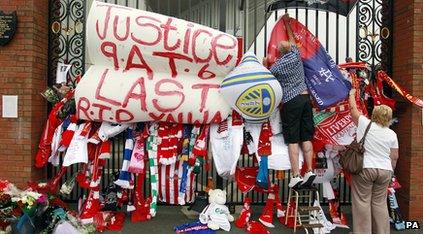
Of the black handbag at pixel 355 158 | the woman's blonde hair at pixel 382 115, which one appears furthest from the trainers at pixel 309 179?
the woman's blonde hair at pixel 382 115

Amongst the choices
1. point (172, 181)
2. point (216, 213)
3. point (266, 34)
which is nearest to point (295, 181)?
point (216, 213)

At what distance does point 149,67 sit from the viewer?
18.9ft

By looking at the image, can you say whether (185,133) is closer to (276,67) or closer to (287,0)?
(276,67)

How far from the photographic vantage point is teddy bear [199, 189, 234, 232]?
5668 millimetres

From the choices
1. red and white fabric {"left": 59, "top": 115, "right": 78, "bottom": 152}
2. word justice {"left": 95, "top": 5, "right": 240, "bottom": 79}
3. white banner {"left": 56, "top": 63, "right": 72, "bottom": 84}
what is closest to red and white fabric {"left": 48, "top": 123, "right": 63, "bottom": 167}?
red and white fabric {"left": 59, "top": 115, "right": 78, "bottom": 152}

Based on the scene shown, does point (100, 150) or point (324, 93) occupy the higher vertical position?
point (324, 93)

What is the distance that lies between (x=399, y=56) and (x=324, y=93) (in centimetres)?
140

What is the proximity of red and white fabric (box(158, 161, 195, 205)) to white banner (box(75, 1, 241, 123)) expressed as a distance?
660mm

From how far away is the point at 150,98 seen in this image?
18.5ft

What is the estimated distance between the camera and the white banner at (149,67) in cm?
561

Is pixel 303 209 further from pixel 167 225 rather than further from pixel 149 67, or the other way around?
pixel 149 67

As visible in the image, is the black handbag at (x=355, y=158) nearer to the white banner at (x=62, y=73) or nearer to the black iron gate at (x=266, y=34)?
the black iron gate at (x=266, y=34)

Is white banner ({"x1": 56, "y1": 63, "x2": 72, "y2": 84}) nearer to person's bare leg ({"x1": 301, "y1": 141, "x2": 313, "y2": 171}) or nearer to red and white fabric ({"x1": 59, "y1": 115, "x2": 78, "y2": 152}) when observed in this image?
red and white fabric ({"x1": 59, "y1": 115, "x2": 78, "y2": 152})

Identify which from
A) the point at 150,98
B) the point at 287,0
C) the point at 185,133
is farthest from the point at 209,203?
the point at 287,0
